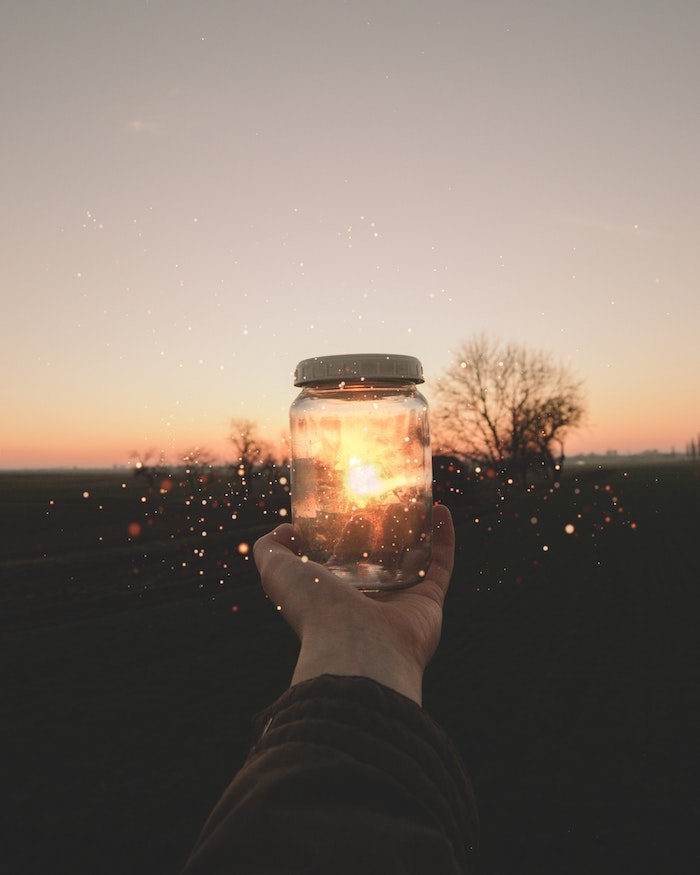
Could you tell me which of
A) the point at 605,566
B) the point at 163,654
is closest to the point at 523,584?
the point at 605,566

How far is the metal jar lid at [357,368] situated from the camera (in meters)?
2.37

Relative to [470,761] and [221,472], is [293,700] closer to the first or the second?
[470,761]

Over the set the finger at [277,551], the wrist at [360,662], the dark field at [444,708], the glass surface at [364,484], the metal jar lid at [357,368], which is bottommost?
the dark field at [444,708]

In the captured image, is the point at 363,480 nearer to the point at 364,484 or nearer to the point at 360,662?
the point at 364,484

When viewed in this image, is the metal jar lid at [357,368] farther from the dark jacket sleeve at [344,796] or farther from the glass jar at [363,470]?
the dark jacket sleeve at [344,796]

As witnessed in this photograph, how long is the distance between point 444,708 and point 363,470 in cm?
610

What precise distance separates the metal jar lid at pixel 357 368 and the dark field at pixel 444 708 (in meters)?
4.34

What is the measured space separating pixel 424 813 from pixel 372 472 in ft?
5.09

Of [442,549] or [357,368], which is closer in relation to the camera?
[357,368]

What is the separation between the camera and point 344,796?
3.18 ft

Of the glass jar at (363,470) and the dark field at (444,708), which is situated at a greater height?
the glass jar at (363,470)

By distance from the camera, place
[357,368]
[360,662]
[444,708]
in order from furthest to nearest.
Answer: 1. [444,708]
2. [357,368]
3. [360,662]

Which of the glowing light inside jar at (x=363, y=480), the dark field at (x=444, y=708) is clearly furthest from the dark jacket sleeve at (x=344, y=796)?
the dark field at (x=444, y=708)

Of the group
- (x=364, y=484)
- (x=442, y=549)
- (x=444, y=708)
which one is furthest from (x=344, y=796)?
(x=444, y=708)
